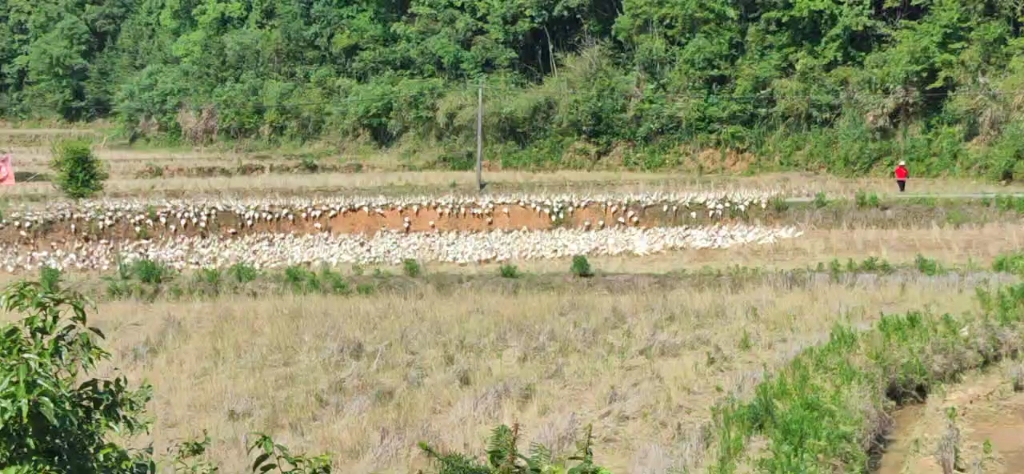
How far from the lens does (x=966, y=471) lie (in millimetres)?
9594

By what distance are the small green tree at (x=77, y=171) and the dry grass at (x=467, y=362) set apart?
470 inches

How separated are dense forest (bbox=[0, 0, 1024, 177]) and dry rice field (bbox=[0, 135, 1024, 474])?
4473 mm

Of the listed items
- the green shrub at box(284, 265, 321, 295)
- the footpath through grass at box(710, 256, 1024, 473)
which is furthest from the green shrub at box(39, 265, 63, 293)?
the footpath through grass at box(710, 256, 1024, 473)

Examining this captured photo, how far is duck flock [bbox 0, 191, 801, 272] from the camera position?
2427cm

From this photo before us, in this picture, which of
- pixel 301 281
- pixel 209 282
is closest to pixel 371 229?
pixel 301 281

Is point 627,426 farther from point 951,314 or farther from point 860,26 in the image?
point 860,26

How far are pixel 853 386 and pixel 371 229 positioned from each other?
1804 cm

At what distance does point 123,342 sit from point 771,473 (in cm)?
983

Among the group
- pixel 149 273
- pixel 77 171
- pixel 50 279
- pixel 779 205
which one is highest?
pixel 77 171

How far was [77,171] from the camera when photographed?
95.6ft

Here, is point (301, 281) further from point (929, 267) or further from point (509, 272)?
point (929, 267)

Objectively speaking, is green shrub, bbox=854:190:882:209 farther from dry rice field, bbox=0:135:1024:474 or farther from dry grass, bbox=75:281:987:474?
dry grass, bbox=75:281:987:474

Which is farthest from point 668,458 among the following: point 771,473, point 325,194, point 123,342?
point 325,194

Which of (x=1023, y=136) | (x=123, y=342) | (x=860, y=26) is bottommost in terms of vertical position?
(x=123, y=342)
